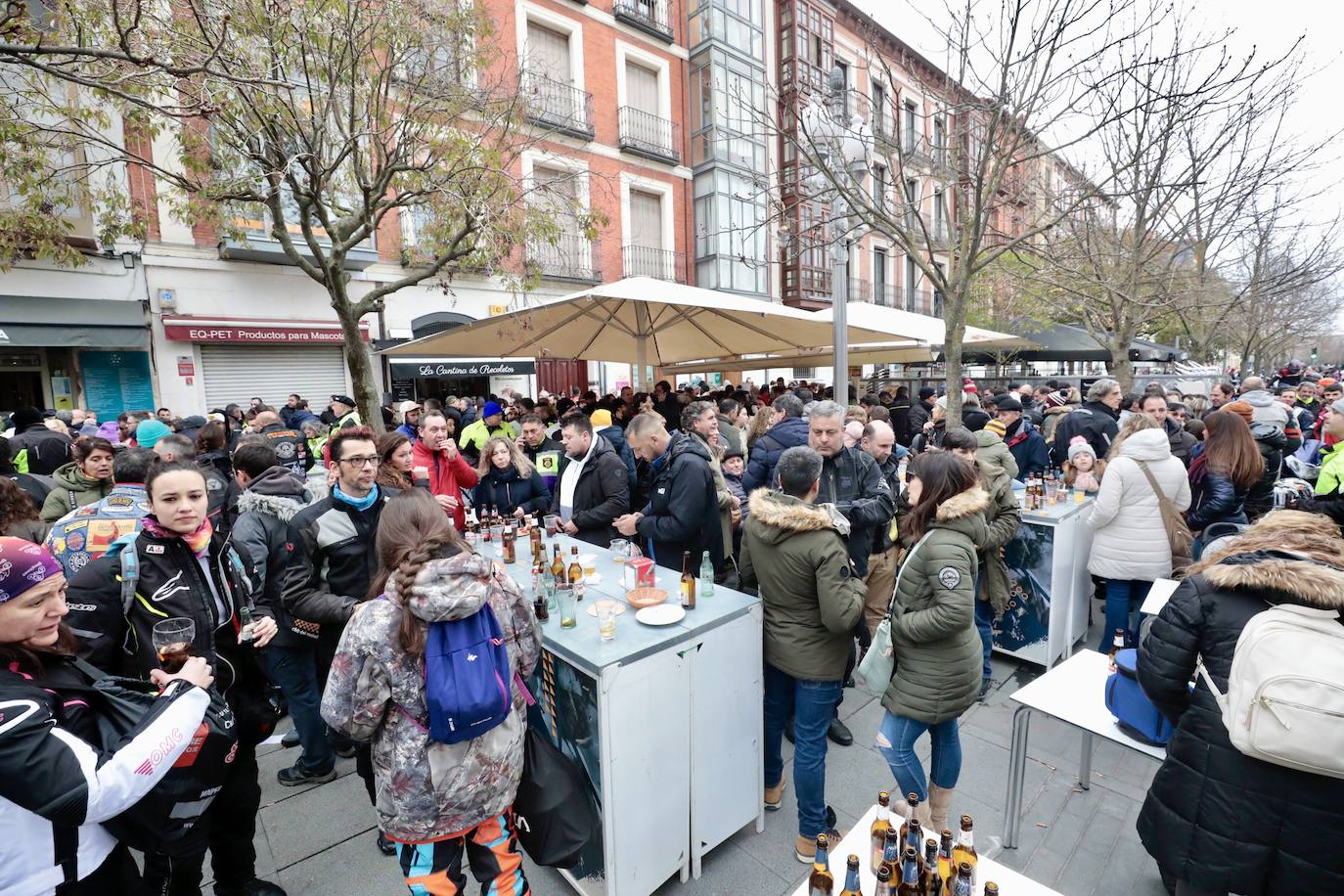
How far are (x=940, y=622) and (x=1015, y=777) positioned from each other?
39.4 inches

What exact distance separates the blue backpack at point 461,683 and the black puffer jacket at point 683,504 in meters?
2.06

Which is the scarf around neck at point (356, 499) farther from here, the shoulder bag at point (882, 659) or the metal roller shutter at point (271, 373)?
the metal roller shutter at point (271, 373)

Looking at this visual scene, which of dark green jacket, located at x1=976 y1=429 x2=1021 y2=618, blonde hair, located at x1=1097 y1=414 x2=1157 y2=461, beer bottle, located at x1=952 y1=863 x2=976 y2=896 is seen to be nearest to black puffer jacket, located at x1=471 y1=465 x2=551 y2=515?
dark green jacket, located at x1=976 y1=429 x2=1021 y2=618

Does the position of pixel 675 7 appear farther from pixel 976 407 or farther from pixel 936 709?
pixel 936 709

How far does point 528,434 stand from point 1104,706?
5.19 m

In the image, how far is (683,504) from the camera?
12.7 feet

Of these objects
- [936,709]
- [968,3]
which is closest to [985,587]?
[936,709]

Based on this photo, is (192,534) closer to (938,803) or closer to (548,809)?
(548,809)

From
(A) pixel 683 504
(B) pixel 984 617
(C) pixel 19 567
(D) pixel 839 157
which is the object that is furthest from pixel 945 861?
(D) pixel 839 157

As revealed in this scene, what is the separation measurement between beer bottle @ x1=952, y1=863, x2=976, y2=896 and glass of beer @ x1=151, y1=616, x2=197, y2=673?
2.33 metres

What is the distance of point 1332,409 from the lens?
4336 millimetres

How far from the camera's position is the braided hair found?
189 centimetres

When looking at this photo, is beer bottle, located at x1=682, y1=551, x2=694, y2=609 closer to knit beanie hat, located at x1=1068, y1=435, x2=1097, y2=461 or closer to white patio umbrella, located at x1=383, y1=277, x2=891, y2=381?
white patio umbrella, located at x1=383, y1=277, x2=891, y2=381

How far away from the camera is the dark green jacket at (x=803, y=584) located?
2.63 meters
